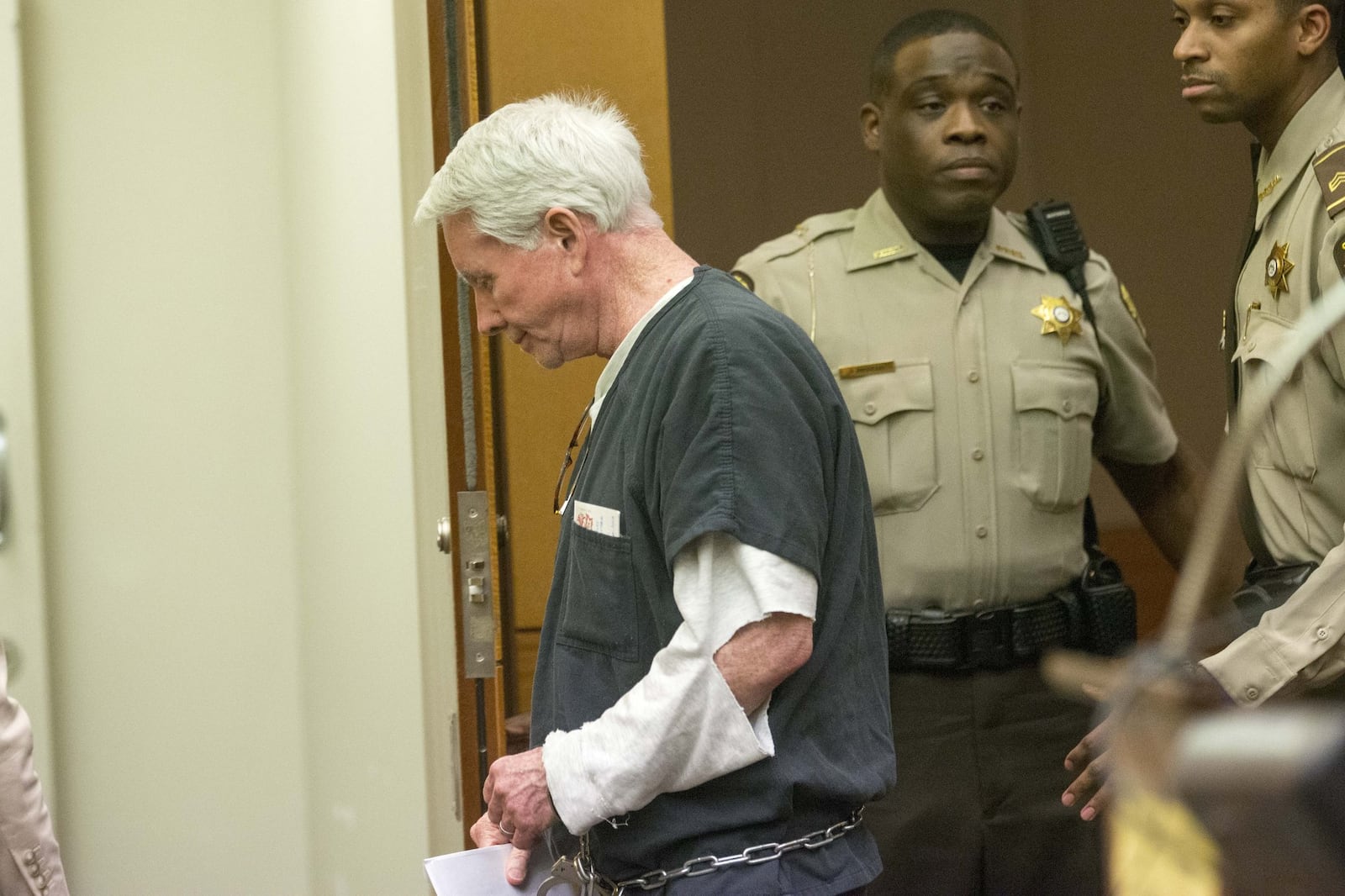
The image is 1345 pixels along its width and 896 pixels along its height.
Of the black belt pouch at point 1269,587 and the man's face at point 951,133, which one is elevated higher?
the man's face at point 951,133

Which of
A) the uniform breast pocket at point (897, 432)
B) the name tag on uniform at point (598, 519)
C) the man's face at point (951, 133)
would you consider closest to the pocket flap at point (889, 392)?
the uniform breast pocket at point (897, 432)

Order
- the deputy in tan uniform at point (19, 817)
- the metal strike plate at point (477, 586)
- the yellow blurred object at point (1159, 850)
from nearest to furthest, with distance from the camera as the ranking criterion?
the yellow blurred object at point (1159, 850), the deputy in tan uniform at point (19, 817), the metal strike plate at point (477, 586)

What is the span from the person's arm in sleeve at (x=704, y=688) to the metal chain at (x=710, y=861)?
0.08 meters

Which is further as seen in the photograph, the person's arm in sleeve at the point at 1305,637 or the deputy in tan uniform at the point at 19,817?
the deputy in tan uniform at the point at 19,817

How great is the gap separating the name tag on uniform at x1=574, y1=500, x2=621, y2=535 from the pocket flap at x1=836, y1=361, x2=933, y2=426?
102 centimetres

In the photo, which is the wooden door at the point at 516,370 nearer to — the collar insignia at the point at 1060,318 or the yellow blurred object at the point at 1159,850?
the collar insignia at the point at 1060,318

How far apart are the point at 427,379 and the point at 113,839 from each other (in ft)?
4.88

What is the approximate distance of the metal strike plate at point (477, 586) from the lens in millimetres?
2139

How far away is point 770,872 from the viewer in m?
1.33

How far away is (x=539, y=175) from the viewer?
149cm

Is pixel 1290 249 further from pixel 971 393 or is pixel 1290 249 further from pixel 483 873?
pixel 483 873

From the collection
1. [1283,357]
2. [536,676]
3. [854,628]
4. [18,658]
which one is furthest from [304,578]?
[1283,357]

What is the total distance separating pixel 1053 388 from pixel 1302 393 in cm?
71

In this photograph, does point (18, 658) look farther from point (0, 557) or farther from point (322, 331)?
point (322, 331)
